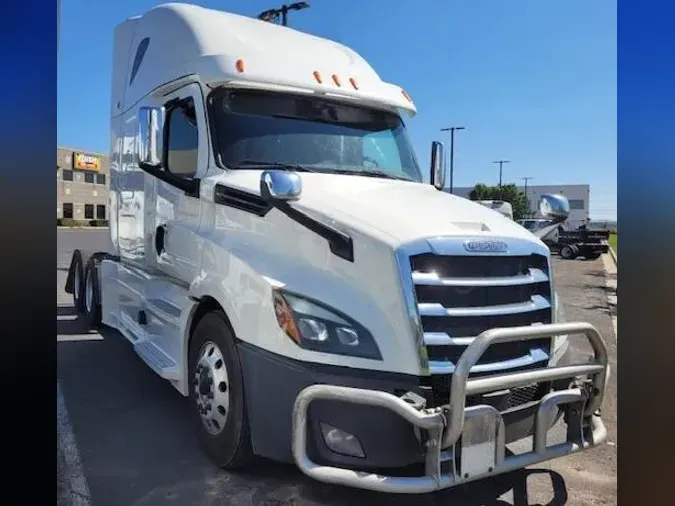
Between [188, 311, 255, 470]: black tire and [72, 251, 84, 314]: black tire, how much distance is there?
460 cm

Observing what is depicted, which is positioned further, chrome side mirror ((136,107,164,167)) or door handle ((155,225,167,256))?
door handle ((155,225,167,256))

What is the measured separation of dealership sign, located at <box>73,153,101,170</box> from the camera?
125 inches

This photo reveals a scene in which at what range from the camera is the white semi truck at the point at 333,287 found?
2.62 m

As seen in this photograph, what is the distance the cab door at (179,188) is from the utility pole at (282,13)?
67cm

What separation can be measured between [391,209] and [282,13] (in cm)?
147

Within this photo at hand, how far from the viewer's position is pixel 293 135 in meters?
3.85

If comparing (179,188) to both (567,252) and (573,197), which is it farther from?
(567,252)

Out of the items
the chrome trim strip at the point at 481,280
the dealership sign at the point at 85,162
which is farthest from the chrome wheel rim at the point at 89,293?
the chrome trim strip at the point at 481,280

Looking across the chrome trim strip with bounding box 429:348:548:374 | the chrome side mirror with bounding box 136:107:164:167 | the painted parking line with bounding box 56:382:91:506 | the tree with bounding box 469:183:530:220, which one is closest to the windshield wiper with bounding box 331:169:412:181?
the tree with bounding box 469:183:530:220

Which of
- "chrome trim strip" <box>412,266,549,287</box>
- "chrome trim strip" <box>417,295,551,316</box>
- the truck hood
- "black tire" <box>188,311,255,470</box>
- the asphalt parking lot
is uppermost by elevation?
the truck hood

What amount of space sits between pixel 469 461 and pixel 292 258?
1295mm

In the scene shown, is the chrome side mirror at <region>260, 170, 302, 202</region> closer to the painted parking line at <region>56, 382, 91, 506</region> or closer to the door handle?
the painted parking line at <region>56, 382, 91, 506</region>

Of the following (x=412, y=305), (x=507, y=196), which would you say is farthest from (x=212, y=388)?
(x=507, y=196)
